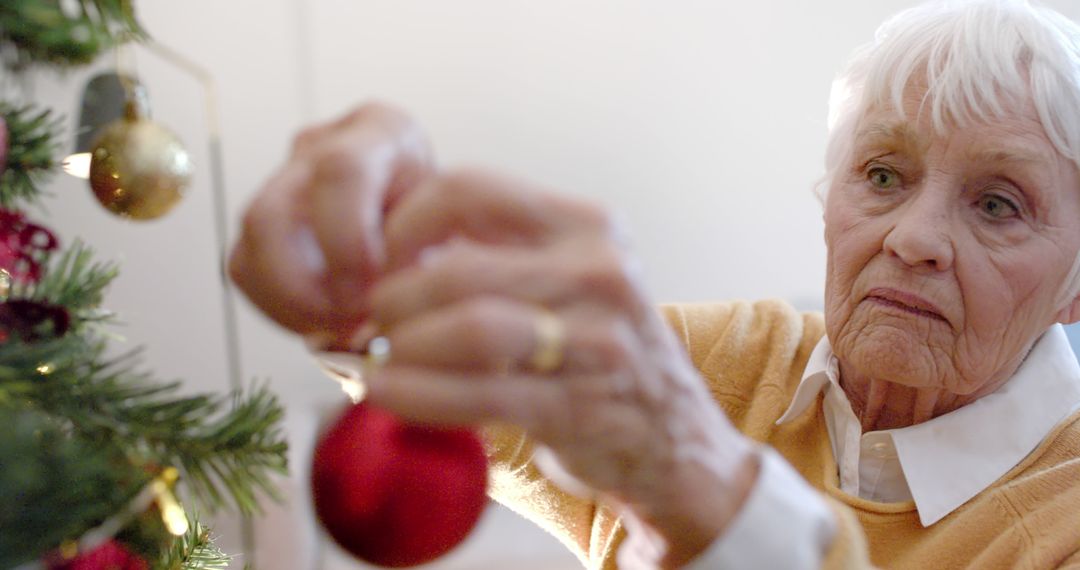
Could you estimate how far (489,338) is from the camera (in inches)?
11.3

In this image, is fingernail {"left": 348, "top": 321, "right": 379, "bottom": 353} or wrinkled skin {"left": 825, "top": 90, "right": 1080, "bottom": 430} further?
wrinkled skin {"left": 825, "top": 90, "right": 1080, "bottom": 430}

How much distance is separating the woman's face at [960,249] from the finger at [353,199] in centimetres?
66

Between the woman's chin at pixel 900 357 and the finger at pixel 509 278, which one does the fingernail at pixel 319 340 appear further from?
the woman's chin at pixel 900 357

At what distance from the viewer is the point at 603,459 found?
0.35 meters

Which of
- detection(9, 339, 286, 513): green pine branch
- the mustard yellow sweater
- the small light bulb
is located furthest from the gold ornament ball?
the mustard yellow sweater

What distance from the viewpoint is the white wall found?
1858 millimetres

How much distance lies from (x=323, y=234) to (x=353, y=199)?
0.05 ft

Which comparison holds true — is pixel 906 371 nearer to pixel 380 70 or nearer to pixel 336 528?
pixel 336 528

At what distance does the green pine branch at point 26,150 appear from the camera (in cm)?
42

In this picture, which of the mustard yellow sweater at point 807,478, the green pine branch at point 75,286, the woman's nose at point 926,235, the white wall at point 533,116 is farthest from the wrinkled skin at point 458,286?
the white wall at point 533,116

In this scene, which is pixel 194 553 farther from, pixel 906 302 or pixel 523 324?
pixel 906 302

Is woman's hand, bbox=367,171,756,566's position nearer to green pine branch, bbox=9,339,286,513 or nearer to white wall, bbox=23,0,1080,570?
green pine branch, bbox=9,339,286,513

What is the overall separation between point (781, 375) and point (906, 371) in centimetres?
17

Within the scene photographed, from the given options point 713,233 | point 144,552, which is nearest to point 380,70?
point 713,233
